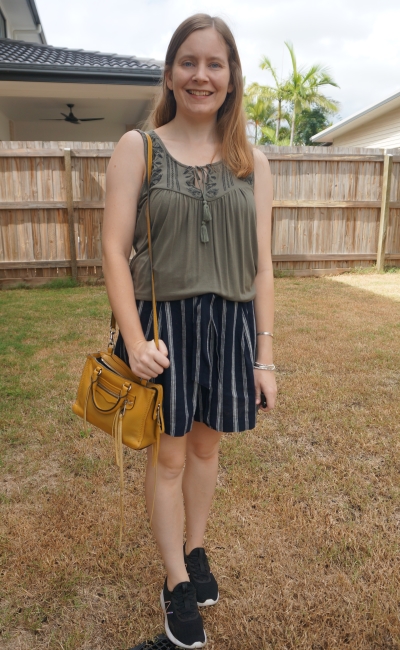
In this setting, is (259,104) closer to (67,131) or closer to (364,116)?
(364,116)

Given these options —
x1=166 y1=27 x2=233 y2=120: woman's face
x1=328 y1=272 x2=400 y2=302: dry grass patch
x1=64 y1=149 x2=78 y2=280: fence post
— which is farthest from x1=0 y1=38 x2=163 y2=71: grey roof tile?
x1=166 y1=27 x2=233 y2=120: woman's face

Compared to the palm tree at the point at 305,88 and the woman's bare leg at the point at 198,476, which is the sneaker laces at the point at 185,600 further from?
the palm tree at the point at 305,88

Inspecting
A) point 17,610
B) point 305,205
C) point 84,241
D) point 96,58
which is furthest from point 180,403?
point 96,58

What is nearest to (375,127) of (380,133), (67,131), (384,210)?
(380,133)

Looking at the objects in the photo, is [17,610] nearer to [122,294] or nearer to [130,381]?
[130,381]

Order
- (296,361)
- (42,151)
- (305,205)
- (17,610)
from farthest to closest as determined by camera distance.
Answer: (305,205)
(42,151)
(296,361)
(17,610)

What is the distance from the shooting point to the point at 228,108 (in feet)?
4.92

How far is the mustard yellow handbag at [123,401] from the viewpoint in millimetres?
1344

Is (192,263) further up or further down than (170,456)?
further up

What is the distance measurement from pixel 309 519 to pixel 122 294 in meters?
1.31

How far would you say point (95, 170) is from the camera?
7008 mm

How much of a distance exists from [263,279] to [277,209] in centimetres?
631

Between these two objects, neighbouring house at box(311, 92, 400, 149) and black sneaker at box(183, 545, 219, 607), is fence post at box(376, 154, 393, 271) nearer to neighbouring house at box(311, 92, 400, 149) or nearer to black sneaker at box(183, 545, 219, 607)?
neighbouring house at box(311, 92, 400, 149)

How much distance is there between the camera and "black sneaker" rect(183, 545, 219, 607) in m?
1.64
